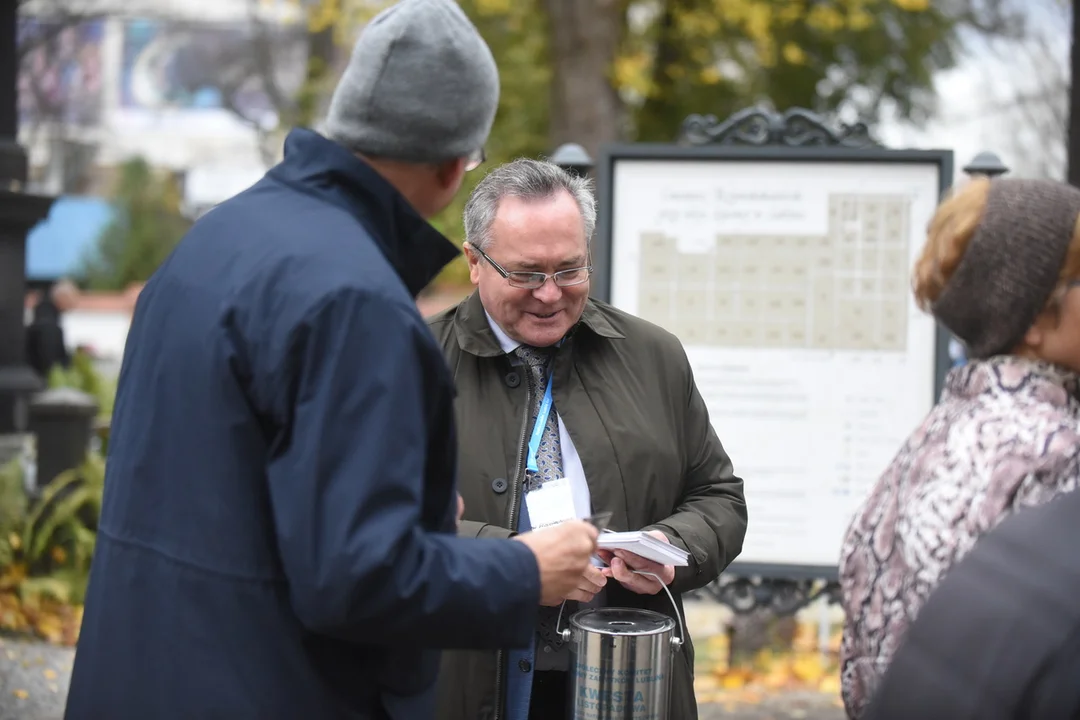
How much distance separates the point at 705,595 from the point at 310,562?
11.9ft

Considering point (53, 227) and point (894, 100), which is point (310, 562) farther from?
point (53, 227)

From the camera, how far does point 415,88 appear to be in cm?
186

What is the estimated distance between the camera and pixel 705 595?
16.8ft

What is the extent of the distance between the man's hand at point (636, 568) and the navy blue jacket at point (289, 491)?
35.2 inches

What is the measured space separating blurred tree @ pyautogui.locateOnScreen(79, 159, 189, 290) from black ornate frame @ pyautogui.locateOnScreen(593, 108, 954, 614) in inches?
1351

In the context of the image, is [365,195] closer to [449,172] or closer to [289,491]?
[449,172]

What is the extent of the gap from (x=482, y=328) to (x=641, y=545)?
70cm

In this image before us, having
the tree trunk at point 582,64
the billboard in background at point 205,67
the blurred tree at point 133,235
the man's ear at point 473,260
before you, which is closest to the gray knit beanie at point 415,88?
the man's ear at point 473,260

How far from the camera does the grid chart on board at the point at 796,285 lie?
484 cm

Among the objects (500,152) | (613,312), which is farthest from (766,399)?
(500,152)

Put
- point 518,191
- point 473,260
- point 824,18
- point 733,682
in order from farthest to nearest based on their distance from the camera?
point 824,18
point 733,682
point 473,260
point 518,191

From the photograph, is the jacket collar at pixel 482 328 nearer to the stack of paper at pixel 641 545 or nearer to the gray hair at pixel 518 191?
the gray hair at pixel 518 191

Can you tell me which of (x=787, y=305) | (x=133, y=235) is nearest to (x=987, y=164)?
(x=787, y=305)

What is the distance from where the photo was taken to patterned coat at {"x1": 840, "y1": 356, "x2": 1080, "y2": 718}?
170 centimetres
